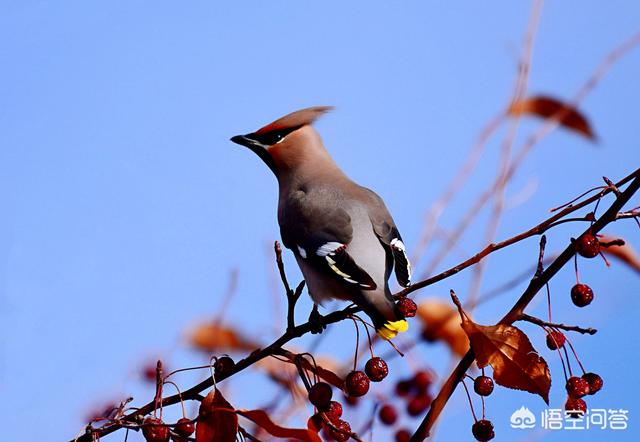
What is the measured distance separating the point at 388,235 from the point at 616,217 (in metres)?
Answer: 0.93

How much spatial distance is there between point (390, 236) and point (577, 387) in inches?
33.8

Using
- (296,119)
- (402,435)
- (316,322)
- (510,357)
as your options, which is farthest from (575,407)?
(296,119)

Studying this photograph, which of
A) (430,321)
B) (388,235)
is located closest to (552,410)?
(430,321)

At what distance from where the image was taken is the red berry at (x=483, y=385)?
5.78 ft

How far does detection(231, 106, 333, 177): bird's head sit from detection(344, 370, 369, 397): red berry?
145 centimetres

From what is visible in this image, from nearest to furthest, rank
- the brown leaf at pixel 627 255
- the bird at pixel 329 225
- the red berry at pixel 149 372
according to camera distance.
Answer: the brown leaf at pixel 627 255
the bird at pixel 329 225
the red berry at pixel 149 372

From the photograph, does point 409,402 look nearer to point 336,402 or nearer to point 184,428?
point 336,402

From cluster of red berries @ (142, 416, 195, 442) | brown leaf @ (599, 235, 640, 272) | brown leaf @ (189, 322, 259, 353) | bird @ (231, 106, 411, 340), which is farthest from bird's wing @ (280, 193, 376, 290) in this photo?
cluster of red berries @ (142, 416, 195, 442)

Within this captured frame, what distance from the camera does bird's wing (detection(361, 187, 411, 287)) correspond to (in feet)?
7.69

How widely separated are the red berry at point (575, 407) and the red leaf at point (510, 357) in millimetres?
197

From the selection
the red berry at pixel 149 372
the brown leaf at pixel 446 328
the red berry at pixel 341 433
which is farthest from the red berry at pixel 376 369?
the red berry at pixel 149 372

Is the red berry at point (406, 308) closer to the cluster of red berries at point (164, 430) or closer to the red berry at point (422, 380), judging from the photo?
the red berry at point (422, 380)

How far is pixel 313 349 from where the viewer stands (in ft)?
6.93

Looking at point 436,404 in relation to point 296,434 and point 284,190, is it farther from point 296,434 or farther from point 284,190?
point 284,190
